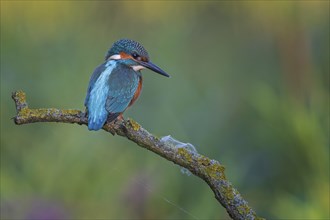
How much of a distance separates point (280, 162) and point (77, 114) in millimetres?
1525

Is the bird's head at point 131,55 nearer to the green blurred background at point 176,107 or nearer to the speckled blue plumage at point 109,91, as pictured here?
the speckled blue plumage at point 109,91

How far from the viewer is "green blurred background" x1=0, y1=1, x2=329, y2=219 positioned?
192 centimetres

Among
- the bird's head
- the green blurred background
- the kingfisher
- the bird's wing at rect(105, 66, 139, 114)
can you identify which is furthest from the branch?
the bird's head

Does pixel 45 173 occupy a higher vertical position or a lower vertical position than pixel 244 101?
lower

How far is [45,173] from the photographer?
6.44 ft

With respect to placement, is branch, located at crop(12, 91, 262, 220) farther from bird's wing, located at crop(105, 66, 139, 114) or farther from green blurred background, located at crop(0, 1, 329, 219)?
green blurred background, located at crop(0, 1, 329, 219)

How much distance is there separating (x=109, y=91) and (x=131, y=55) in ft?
0.76

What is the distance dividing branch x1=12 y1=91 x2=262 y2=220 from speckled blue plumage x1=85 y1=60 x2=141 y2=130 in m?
0.23

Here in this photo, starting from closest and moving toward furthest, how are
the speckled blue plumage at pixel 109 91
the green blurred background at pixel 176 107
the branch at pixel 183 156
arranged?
the branch at pixel 183 156
the speckled blue plumage at pixel 109 91
the green blurred background at pixel 176 107

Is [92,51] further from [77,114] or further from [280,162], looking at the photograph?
[77,114]

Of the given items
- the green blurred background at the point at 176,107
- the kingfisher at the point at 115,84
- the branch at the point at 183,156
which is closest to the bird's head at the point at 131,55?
the kingfisher at the point at 115,84

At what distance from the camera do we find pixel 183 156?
122 centimetres

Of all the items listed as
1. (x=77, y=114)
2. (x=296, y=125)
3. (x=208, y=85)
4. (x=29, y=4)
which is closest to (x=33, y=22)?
(x=29, y=4)

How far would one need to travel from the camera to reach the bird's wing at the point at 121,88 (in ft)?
5.55
